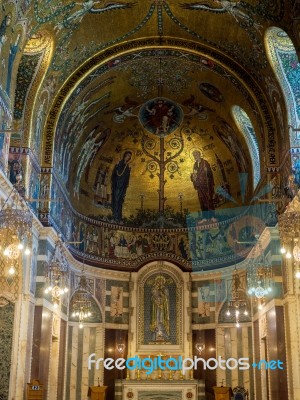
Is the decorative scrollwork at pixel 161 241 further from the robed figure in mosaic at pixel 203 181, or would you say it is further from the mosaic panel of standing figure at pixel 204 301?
the mosaic panel of standing figure at pixel 204 301

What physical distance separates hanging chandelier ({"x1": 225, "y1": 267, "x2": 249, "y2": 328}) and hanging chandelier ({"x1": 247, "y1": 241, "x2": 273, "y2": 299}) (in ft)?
1.90

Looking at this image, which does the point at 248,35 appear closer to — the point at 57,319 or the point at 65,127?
the point at 65,127

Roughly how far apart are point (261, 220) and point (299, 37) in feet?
27.1

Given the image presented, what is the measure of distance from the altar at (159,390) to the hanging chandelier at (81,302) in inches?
138

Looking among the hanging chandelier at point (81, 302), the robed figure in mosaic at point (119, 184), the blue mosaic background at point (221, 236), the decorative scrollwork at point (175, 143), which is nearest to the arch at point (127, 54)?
the blue mosaic background at point (221, 236)

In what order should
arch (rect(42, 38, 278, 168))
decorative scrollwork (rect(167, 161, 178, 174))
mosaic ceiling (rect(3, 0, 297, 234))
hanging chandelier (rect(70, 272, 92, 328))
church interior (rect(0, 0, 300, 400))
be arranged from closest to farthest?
church interior (rect(0, 0, 300, 400))
mosaic ceiling (rect(3, 0, 297, 234))
arch (rect(42, 38, 278, 168))
hanging chandelier (rect(70, 272, 92, 328))
decorative scrollwork (rect(167, 161, 178, 174))

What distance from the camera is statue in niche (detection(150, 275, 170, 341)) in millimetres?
25141

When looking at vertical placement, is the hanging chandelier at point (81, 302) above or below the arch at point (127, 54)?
below

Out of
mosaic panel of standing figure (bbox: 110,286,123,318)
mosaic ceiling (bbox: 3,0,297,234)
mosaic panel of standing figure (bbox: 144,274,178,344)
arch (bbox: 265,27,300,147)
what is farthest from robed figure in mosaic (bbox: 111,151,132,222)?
arch (bbox: 265,27,300,147)

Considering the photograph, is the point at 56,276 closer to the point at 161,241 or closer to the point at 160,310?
the point at 160,310

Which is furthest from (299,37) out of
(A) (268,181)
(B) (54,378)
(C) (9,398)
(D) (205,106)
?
(B) (54,378)

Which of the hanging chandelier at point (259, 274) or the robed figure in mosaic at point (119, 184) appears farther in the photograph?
the robed figure in mosaic at point (119, 184)

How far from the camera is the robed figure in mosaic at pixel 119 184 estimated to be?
2692 centimetres

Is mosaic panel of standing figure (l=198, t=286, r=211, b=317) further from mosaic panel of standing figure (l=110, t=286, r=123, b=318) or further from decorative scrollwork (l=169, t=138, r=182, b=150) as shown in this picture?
decorative scrollwork (l=169, t=138, r=182, b=150)
